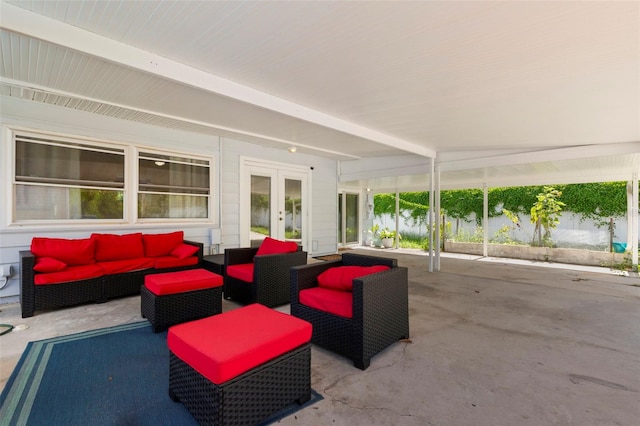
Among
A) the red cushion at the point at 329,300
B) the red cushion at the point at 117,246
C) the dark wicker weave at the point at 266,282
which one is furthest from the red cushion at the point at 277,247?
the red cushion at the point at 117,246

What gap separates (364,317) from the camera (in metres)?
2.32

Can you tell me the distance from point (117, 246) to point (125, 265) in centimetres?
44

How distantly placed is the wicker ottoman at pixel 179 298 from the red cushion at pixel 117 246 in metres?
1.42

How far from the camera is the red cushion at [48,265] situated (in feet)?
11.5

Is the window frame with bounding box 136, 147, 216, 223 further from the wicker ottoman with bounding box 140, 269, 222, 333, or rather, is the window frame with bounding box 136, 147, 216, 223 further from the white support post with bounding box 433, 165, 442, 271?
the white support post with bounding box 433, 165, 442, 271

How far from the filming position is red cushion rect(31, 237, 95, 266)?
3730mm

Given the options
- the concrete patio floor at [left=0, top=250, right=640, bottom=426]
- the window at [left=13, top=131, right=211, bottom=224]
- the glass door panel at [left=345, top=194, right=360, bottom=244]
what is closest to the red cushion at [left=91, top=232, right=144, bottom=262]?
the window at [left=13, top=131, right=211, bottom=224]

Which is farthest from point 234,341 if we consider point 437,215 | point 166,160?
point 437,215

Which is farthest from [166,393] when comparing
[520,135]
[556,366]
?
[520,135]

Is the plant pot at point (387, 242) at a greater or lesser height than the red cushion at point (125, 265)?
lesser

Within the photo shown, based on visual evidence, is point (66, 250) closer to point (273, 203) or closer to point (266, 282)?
point (266, 282)

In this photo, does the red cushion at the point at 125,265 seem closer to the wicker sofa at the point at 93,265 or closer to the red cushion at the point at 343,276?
the wicker sofa at the point at 93,265

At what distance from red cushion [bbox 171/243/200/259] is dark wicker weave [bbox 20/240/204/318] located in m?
0.38

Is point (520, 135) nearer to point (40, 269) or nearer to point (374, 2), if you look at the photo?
point (374, 2)
